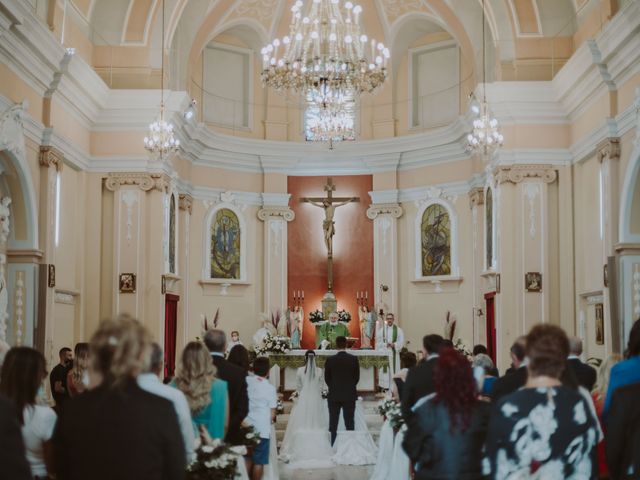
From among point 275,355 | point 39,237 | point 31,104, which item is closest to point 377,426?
point 275,355

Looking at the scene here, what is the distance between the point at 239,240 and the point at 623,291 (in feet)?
34.5

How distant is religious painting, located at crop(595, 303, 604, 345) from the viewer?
16.2 metres

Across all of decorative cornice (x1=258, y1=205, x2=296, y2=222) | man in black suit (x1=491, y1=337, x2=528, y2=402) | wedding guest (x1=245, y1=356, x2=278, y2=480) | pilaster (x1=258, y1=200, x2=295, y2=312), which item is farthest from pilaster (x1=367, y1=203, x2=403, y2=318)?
man in black suit (x1=491, y1=337, x2=528, y2=402)

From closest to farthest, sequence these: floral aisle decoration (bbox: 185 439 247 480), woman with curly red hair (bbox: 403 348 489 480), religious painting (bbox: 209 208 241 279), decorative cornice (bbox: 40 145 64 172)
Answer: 1. woman with curly red hair (bbox: 403 348 489 480)
2. floral aisle decoration (bbox: 185 439 247 480)
3. decorative cornice (bbox: 40 145 64 172)
4. religious painting (bbox: 209 208 241 279)

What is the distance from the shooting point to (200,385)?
675cm

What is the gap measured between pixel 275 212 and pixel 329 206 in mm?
1323

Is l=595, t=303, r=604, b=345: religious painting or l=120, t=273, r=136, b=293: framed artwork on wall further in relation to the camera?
l=120, t=273, r=136, b=293: framed artwork on wall

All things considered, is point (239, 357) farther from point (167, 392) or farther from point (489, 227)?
point (489, 227)

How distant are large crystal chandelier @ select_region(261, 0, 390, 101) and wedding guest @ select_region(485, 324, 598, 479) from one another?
10.1m

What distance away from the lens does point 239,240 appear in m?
23.3

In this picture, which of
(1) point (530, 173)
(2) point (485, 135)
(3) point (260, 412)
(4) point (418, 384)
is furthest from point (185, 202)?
(4) point (418, 384)

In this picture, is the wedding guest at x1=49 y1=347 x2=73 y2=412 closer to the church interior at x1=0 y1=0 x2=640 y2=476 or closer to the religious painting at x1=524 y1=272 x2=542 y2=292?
the church interior at x1=0 y1=0 x2=640 y2=476

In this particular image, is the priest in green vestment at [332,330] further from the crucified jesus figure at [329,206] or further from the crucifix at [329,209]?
the crucified jesus figure at [329,206]

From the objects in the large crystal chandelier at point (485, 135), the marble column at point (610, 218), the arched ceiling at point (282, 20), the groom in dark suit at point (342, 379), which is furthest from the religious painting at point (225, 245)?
the marble column at point (610, 218)
